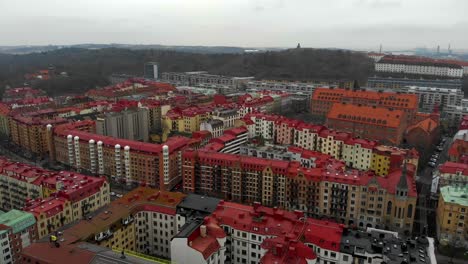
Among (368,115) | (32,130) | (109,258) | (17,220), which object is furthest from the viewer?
(368,115)

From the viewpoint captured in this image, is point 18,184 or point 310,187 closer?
point 18,184

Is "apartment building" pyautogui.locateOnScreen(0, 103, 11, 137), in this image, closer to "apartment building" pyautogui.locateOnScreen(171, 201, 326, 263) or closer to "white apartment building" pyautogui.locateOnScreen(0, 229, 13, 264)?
"white apartment building" pyautogui.locateOnScreen(0, 229, 13, 264)

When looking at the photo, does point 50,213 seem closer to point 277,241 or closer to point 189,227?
point 189,227

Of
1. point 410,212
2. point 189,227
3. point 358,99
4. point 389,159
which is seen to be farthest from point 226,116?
point 189,227

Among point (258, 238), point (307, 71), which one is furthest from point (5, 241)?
point (307, 71)

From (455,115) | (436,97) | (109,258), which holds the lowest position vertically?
A: (109,258)

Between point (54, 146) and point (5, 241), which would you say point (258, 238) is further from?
point (54, 146)

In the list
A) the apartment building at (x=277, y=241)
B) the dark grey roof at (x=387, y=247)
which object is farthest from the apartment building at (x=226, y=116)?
the dark grey roof at (x=387, y=247)
